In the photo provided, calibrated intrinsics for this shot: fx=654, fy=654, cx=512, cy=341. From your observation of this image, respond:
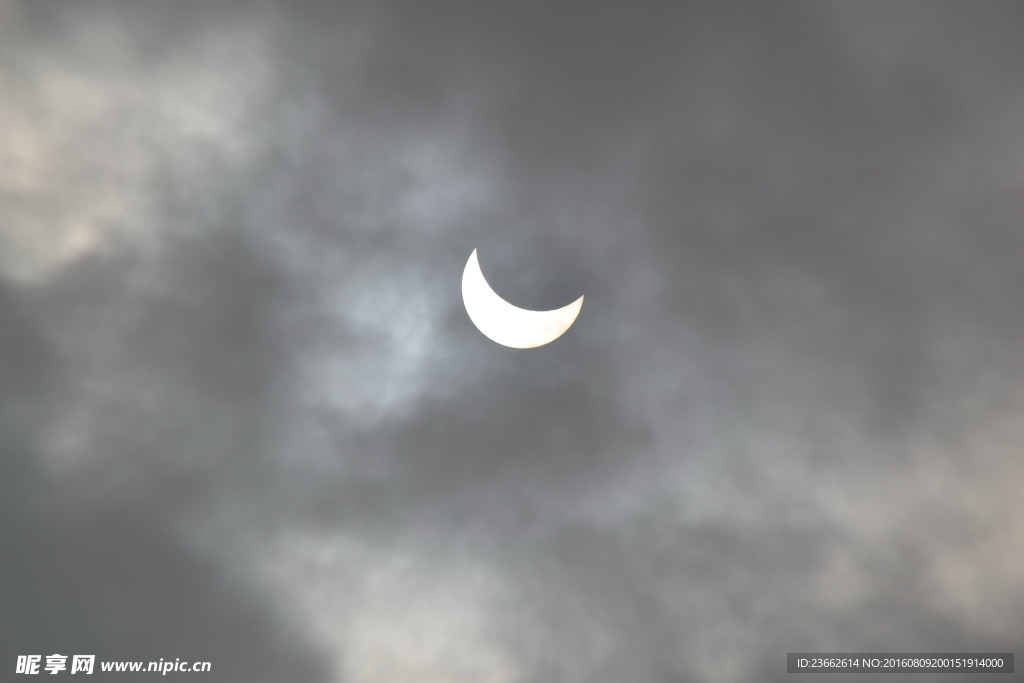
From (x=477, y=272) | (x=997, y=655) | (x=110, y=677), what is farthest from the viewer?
(x=110, y=677)

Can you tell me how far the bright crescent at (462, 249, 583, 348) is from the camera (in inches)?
1291

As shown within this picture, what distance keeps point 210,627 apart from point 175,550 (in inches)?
273

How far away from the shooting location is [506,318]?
33.0 m

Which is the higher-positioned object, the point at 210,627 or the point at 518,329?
the point at 518,329

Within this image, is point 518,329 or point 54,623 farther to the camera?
point 54,623

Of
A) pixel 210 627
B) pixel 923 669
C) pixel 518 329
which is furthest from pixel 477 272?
pixel 923 669

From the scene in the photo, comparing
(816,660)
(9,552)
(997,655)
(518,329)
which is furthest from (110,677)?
(997,655)

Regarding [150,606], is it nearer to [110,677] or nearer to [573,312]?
[110,677]

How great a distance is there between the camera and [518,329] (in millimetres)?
32812

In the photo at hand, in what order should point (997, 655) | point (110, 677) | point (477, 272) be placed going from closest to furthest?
point (477, 272)
point (997, 655)
point (110, 677)

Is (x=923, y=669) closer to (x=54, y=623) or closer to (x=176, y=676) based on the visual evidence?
(x=176, y=676)

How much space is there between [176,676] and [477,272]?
42.1m

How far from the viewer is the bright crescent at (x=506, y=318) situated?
108 feet

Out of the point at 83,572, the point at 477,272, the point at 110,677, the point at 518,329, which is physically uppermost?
the point at 477,272
